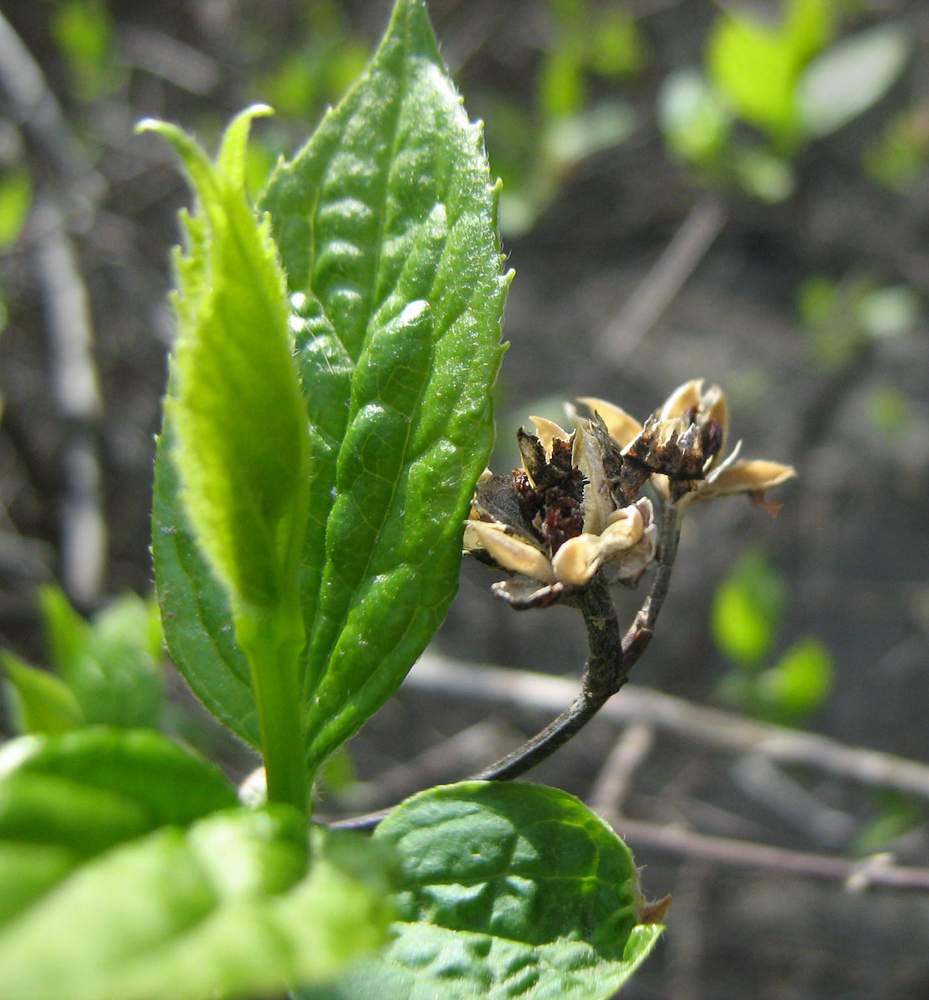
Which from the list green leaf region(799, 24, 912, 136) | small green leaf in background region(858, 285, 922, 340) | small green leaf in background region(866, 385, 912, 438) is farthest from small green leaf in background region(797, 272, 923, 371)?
green leaf region(799, 24, 912, 136)

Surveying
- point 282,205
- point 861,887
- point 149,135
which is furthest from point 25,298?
point 861,887

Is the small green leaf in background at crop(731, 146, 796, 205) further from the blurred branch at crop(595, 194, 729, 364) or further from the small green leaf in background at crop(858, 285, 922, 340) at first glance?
the small green leaf in background at crop(858, 285, 922, 340)

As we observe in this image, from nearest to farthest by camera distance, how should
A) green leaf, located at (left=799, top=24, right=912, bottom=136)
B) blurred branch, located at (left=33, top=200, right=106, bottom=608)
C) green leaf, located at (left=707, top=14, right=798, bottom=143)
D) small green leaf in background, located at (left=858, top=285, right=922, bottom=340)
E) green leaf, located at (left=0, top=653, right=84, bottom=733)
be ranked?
green leaf, located at (left=0, top=653, right=84, bottom=733) → blurred branch, located at (left=33, top=200, right=106, bottom=608) → green leaf, located at (left=707, top=14, right=798, bottom=143) → green leaf, located at (left=799, top=24, right=912, bottom=136) → small green leaf in background, located at (left=858, top=285, right=922, bottom=340)

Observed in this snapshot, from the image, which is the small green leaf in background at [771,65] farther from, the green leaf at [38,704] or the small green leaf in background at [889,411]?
the green leaf at [38,704]

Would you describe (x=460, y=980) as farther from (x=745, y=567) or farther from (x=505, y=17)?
(x=505, y=17)

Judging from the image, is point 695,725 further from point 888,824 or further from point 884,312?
point 884,312

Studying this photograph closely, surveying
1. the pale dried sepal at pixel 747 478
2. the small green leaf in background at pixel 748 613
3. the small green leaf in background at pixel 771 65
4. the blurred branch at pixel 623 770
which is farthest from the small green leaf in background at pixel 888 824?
the pale dried sepal at pixel 747 478
